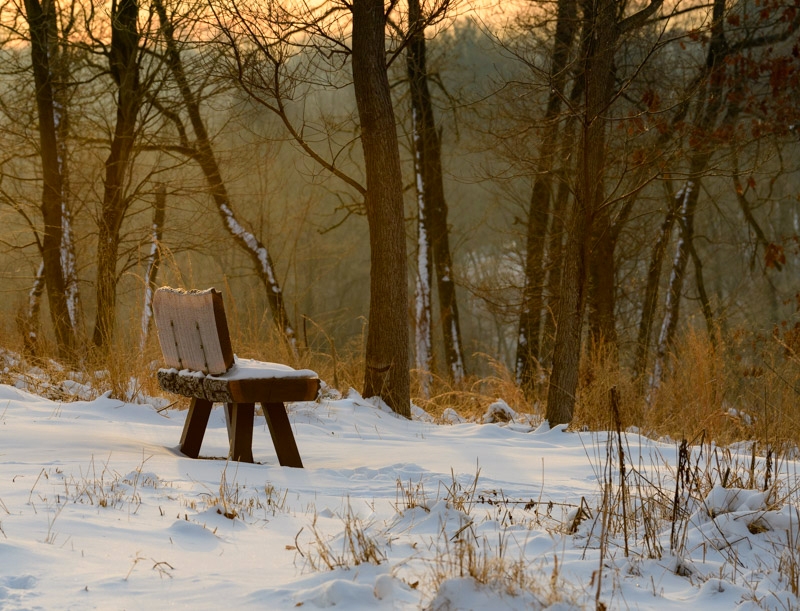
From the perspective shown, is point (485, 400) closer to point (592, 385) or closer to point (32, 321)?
point (592, 385)

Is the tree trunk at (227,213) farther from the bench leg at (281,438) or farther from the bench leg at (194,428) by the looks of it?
the bench leg at (281,438)

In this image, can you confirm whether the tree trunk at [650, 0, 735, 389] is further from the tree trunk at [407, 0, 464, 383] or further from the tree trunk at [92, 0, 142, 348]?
the tree trunk at [92, 0, 142, 348]

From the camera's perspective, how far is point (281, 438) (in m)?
5.43

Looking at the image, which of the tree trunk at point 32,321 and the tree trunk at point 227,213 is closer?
the tree trunk at point 32,321

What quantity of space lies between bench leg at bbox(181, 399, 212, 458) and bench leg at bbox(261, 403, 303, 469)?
1.74 feet

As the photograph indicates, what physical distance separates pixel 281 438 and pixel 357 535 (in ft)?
8.13

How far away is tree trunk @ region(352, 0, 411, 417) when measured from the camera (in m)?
8.74

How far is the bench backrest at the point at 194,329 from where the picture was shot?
5.12 meters

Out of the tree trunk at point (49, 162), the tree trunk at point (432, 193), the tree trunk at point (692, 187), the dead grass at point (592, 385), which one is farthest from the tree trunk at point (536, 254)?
the tree trunk at point (49, 162)

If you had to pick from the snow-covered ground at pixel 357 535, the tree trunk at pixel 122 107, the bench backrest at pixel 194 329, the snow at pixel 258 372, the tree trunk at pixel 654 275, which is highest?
the tree trunk at pixel 122 107

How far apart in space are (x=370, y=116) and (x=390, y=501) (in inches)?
208

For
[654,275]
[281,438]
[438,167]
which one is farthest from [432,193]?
[281,438]

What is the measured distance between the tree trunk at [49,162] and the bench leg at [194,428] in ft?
27.3

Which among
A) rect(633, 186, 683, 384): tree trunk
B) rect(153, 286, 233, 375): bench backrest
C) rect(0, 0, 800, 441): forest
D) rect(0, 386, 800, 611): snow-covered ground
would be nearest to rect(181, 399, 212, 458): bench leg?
rect(0, 386, 800, 611): snow-covered ground
